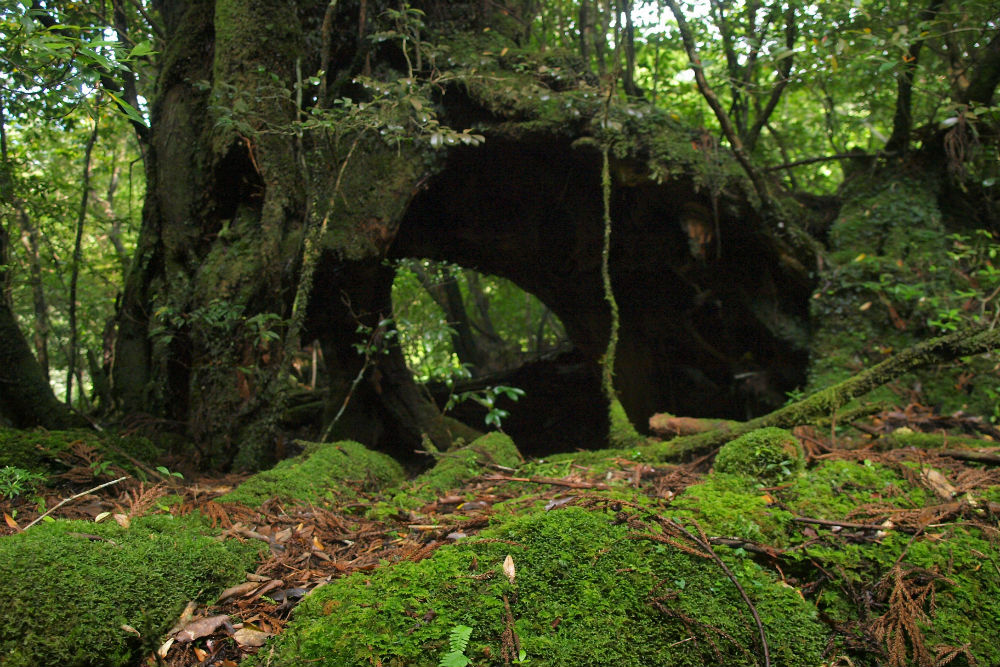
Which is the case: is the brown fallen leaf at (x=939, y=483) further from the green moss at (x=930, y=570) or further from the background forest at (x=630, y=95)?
the background forest at (x=630, y=95)

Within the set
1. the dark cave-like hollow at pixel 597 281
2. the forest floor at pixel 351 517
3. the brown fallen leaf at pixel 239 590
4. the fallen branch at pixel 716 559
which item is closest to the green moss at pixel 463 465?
the forest floor at pixel 351 517

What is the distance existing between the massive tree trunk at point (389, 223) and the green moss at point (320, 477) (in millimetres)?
873

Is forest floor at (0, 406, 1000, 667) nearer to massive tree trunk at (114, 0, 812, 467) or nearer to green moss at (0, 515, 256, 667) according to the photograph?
green moss at (0, 515, 256, 667)

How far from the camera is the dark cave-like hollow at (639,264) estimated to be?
7020 mm

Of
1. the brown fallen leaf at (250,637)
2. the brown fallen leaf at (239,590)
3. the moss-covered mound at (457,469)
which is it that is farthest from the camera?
the moss-covered mound at (457,469)

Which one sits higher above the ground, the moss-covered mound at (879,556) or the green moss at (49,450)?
the green moss at (49,450)

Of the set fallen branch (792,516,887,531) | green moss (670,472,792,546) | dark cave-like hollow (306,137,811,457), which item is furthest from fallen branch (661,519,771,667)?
dark cave-like hollow (306,137,811,457)

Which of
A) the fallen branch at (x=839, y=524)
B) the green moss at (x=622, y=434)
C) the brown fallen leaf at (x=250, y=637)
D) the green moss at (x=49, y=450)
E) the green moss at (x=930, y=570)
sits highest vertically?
the green moss at (x=49, y=450)

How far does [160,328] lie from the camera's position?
4672 millimetres

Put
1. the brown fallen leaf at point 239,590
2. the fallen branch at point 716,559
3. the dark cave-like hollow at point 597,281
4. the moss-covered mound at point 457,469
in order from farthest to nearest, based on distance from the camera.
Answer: the dark cave-like hollow at point 597,281 → the moss-covered mound at point 457,469 → the brown fallen leaf at point 239,590 → the fallen branch at point 716,559

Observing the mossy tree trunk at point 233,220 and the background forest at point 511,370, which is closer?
the background forest at point 511,370

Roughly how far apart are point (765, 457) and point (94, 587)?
275 centimetres

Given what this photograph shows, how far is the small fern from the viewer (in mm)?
1535

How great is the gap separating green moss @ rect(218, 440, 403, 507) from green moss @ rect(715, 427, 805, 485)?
2.11 m
